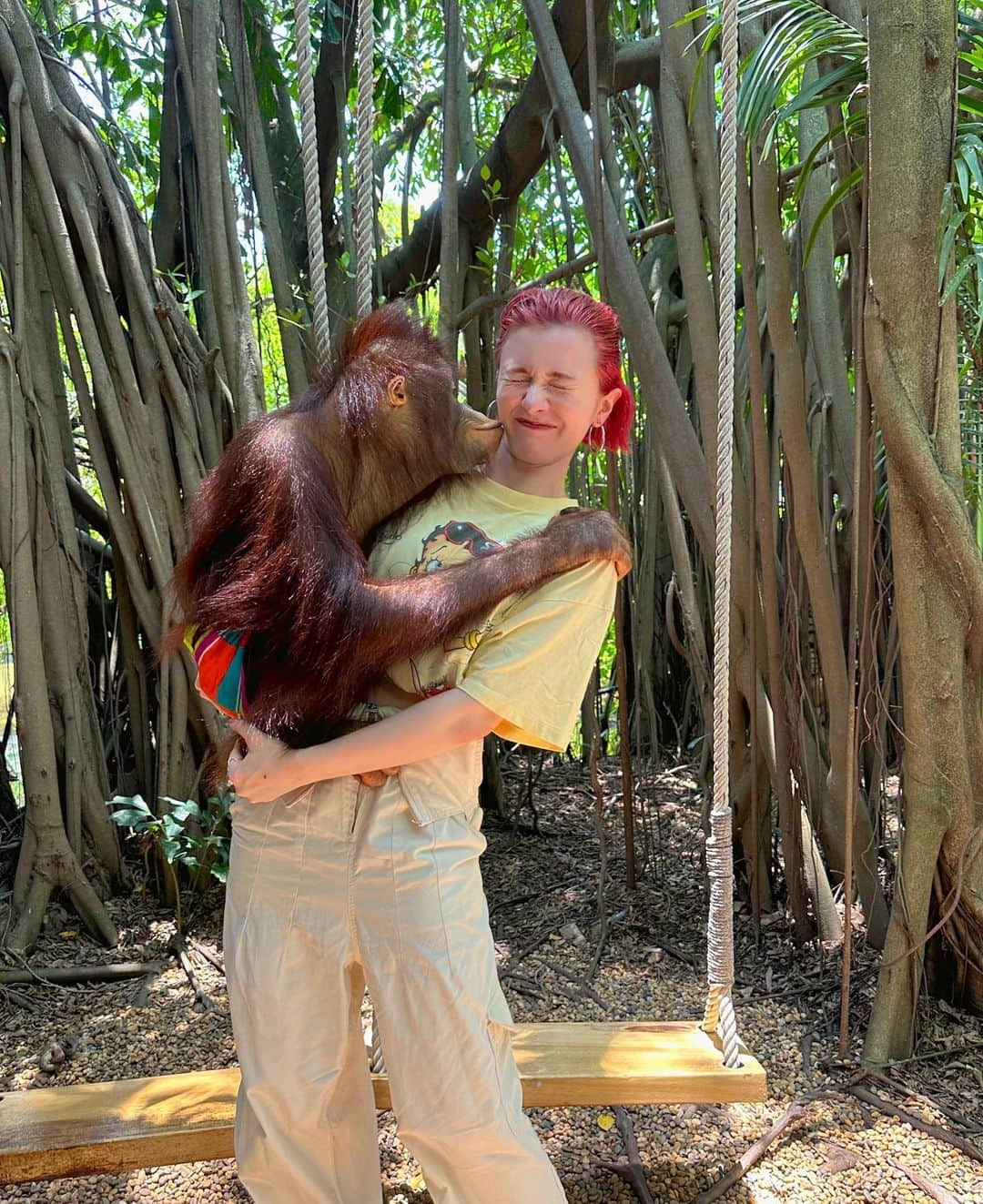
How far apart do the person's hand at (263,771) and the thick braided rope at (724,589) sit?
611mm

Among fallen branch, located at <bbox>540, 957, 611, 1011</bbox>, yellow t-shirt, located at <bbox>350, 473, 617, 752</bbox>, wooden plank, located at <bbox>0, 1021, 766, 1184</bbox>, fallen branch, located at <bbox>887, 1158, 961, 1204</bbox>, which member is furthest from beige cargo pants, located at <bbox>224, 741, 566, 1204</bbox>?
fallen branch, located at <bbox>540, 957, 611, 1011</bbox>

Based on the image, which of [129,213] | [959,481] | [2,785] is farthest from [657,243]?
[2,785]

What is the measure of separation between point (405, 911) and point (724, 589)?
2.11 feet

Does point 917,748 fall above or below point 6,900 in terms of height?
above

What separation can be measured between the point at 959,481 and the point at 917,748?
0.53m

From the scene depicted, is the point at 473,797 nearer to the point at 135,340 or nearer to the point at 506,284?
the point at 135,340

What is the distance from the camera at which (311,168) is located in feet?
5.15

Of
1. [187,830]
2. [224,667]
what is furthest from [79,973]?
[224,667]

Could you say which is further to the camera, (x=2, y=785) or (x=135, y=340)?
(x=2, y=785)

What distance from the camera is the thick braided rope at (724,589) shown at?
5.01 feet

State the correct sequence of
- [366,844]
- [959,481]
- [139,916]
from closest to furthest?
[366,844], [959,481], [139,916]

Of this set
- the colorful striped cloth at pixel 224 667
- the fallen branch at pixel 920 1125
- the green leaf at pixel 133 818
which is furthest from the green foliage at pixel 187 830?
the fallen branch at pixel 920 1125

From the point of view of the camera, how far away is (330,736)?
1.39 metres

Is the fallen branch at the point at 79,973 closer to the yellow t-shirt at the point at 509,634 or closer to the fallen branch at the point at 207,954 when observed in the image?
the fallen branch at the point at 207,954
